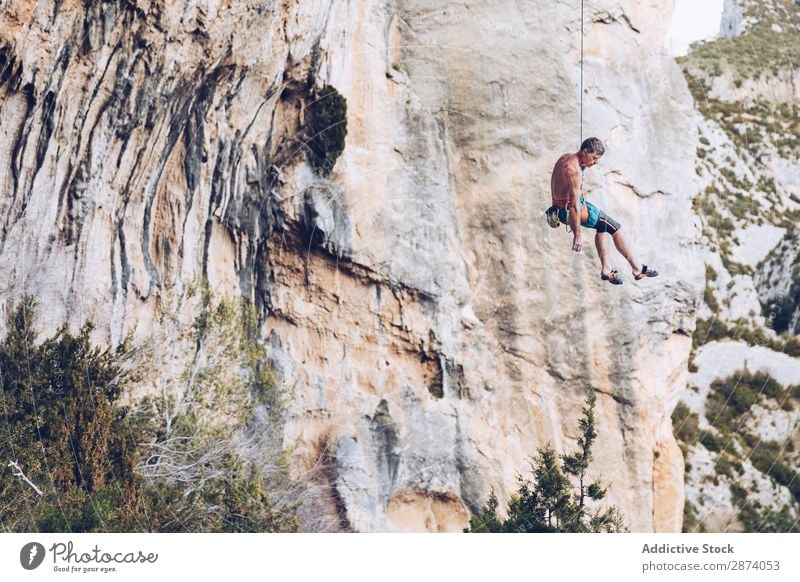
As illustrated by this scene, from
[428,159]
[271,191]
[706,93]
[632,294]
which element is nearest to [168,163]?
[271,191]

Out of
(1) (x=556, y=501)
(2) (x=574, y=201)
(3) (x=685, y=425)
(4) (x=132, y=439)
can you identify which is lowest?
(1) (x=556, y=501)

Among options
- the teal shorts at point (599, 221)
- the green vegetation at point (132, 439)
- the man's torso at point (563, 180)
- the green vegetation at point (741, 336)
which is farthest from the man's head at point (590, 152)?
the green vegetation at point (741, 336)

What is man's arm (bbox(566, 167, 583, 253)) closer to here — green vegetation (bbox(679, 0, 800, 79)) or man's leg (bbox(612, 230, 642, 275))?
man's leg (bbox(612, 230, 642, 275))

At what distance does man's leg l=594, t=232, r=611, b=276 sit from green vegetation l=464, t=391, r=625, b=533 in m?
1.78

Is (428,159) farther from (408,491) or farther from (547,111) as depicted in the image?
(408,491)

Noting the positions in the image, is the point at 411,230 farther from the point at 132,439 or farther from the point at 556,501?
the point at 132,439

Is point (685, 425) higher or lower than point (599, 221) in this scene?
lower

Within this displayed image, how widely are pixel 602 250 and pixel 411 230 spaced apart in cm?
267

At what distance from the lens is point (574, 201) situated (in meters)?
16.7

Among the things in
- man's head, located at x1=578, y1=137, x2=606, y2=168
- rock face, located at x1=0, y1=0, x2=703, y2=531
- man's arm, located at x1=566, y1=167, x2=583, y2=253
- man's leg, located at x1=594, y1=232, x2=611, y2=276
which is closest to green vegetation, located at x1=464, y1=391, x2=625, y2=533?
rock face, located at x1=0, y1=0, x2=703, y2=531

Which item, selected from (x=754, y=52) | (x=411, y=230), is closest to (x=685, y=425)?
(x=411, y=230)

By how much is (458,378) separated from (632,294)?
283 cm

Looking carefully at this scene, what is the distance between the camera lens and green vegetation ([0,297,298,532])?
14773mm

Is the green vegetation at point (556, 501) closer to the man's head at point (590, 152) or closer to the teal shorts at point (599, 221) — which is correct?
the teal shorts at point (599, 221)
